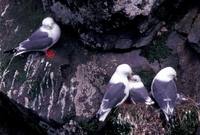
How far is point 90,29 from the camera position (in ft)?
27.1

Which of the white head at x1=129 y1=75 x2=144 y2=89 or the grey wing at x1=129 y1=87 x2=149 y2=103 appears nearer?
the grey wing at x1=129 y1=87 x2=149 y2=103

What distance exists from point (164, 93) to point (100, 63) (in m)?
1.13

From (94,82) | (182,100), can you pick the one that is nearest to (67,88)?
(94,82)

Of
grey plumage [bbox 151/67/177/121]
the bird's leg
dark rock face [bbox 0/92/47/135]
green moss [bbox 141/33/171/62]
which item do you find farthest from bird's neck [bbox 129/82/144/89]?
dark rock face [bbox 0/92/47/135]

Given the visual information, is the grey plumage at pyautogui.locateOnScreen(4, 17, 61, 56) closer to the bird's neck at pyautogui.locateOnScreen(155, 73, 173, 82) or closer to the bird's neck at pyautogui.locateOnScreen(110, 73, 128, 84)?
the bird's neck at pyautogui.locateOnScreen(110, 73, 128, 84)

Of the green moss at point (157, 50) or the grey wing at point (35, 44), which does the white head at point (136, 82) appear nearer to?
the green moss at point (157, 50)

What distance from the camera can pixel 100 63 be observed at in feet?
27.5

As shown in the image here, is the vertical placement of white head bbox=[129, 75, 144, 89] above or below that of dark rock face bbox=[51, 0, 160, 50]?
below

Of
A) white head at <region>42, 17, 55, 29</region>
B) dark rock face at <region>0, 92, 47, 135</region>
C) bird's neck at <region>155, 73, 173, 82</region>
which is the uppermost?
white head at <region>42, 17, 55, 29</region>

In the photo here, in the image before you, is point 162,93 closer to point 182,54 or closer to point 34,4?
point 182,54

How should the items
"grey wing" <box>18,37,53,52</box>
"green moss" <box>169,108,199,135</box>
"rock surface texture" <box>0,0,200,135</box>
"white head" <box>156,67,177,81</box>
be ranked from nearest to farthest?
"green moss" <box>169,108,199,135</box>
"rock surface texture" <box>0,0,200,135</box>
"white head" <box>156,67,177,81</box>
"grey wing" <box>18,37,53,52</box>

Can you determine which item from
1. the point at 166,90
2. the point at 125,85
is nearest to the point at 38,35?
the point at 125,85

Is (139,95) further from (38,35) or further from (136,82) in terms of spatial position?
(38,35)

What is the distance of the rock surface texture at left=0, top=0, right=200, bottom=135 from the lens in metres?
7.85
